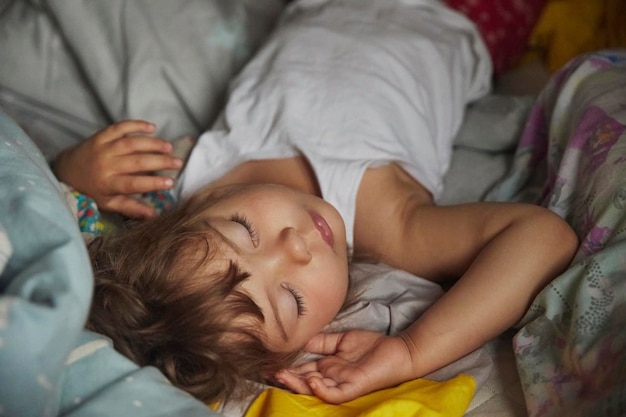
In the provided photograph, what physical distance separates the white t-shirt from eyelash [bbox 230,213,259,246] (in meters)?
0.19

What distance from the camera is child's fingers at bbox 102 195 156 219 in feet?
3.86

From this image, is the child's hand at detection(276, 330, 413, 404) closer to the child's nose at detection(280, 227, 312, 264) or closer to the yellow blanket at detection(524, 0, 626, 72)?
the child's nose at detection(280, 227, 312, 264)

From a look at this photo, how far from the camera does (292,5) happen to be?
4.82 ft

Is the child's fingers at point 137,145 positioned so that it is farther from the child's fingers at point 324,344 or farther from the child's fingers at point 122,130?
the child's fingers at point 324,344

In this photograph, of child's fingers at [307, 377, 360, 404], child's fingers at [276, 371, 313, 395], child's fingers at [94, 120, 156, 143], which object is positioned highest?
child's fingers at [94, 120, 156, 143]

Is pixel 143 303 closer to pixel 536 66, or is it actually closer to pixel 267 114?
pixel 267 114

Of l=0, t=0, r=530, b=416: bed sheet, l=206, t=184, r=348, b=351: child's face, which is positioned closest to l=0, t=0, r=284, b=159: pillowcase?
l=0, t=0, r=530, b=416: bed sheet

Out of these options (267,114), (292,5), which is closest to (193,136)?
(267,114)

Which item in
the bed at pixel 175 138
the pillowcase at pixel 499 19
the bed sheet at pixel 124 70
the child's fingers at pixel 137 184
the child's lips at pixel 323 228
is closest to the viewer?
the bed at pixel 175 138

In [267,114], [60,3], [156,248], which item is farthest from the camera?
[60,3]

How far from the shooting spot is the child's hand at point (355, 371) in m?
0.87

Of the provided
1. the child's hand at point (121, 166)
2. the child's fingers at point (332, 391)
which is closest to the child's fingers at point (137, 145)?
the child's hand at point (121, 166)

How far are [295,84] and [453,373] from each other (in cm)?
57

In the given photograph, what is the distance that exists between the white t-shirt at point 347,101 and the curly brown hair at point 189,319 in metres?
0.29
